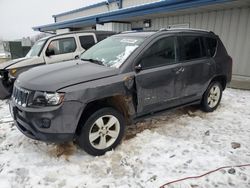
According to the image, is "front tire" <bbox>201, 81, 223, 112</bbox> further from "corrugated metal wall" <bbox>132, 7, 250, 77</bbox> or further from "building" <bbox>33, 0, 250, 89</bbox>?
"corrugated metal wall" <bbox>132, 7, 250, 77</bbox>

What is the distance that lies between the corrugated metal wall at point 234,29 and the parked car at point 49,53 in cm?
430

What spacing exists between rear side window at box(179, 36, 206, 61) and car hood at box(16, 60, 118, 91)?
1610 millimetres

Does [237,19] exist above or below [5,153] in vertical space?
above

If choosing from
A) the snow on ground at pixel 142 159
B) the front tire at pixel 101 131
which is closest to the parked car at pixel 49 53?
the snow on ground at pixel 142 159

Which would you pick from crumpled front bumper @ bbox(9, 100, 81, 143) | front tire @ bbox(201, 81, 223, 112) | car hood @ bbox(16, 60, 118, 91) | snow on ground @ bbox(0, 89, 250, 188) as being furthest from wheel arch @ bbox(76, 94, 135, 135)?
front tire @ bbox(201, 81, 223, 112)

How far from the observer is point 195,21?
966 centimetres

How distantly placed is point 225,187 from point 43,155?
256 centimetres

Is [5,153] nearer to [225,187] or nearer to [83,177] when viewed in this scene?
[83,177]

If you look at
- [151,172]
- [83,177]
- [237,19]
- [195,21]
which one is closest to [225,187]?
[151,172]

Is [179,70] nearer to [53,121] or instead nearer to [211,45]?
[211,45]

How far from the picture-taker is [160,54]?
13.3 ft

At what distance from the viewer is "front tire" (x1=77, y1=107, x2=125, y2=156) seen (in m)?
3.26

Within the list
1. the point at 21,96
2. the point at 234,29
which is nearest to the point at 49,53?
the point at 21,96

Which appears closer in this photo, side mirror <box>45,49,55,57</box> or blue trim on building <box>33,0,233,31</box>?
side mirror <box>45,49,55,57</box>
